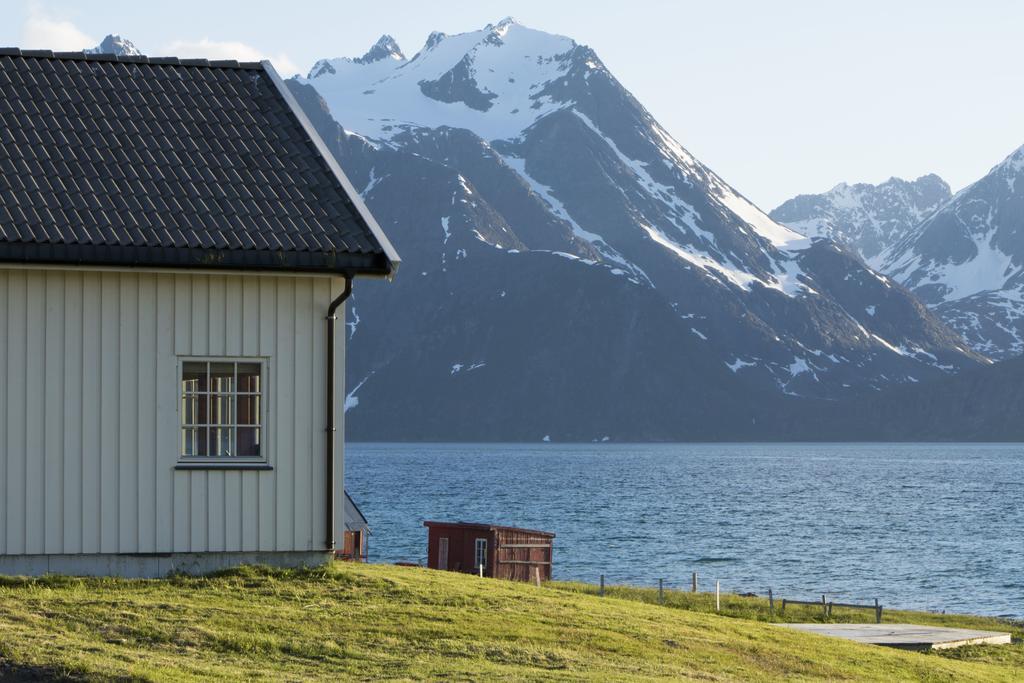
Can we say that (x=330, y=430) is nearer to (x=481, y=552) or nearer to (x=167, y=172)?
(x=167, y=172)

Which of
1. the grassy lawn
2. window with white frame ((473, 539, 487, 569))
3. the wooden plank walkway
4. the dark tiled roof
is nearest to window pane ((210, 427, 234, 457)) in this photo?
the grassy lawn

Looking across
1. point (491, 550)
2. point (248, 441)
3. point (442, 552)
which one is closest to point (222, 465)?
point (248, 441)

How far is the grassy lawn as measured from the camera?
53.0 feet

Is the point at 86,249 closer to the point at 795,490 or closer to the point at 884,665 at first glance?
the point at 884,665

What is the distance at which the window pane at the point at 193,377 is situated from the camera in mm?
20297

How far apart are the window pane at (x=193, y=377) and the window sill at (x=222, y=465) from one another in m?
0.96

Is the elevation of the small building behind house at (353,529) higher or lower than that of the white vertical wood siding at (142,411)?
lower

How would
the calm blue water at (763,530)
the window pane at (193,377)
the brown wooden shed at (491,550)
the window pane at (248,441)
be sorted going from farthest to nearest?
the calm blue water at (763,530)
the brown wooden shed at (491,550)
the window pane at (248,441)
the window pane at (193,377)

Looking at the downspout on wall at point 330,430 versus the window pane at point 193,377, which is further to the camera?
the downspout on wall at point 330,430

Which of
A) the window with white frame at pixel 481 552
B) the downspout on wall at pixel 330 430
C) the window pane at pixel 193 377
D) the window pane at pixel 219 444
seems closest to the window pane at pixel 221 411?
the window pane at pixel 219 444

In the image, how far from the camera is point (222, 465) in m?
20.3

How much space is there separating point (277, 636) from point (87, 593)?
2.88 metres

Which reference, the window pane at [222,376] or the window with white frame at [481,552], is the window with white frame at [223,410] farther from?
the window with white frame at [481,552]

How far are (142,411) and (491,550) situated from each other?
37.8 meters
